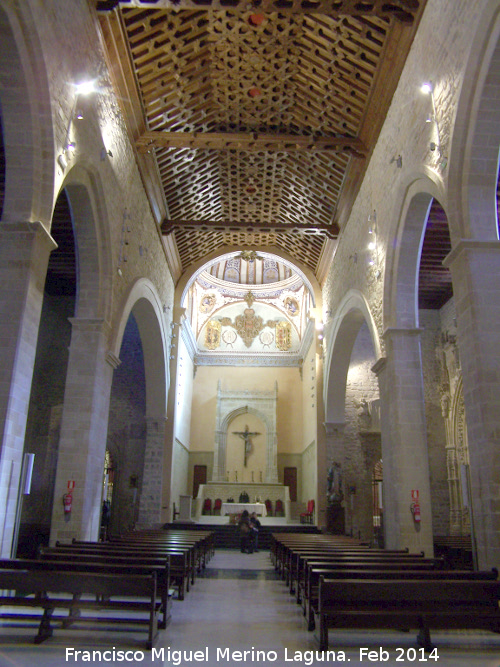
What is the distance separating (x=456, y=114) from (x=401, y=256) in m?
3.08

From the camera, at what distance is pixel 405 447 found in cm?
920

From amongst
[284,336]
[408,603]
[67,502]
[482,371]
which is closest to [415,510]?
[482,371]

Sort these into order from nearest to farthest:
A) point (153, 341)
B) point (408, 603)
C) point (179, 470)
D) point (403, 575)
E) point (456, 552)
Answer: point (408, 603) → point (403, 575) → point (456, 552) → point (153, 341) → point (179, 470)

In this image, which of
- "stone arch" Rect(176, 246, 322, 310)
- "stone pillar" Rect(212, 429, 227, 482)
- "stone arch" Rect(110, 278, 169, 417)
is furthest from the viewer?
"stone pillar" Rect(212, 429, 227, 482)

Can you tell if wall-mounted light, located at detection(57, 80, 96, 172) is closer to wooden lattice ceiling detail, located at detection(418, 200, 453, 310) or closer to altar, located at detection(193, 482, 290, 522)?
wooden lattice ceiling detail, located at detection(418, 200, 453, 310)

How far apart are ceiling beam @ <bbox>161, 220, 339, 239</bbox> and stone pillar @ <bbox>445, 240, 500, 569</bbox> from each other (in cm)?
907

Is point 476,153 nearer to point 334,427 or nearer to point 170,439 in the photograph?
point 334,427

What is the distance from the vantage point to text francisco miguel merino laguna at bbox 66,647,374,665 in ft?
13.5


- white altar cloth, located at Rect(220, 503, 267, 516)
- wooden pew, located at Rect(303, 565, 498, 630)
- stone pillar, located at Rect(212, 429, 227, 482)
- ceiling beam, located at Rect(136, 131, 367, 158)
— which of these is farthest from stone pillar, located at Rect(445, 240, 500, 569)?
stone pillar, located at Rect(212, 429, 227, 482)

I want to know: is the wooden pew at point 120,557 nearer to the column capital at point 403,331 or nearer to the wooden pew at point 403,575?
the wooden pew at point 403,575

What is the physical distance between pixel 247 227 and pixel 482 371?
11.2 metres

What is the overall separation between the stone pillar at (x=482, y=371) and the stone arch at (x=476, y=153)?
1.12 feet

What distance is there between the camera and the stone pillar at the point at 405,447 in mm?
8914

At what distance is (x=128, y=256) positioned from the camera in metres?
11.8
